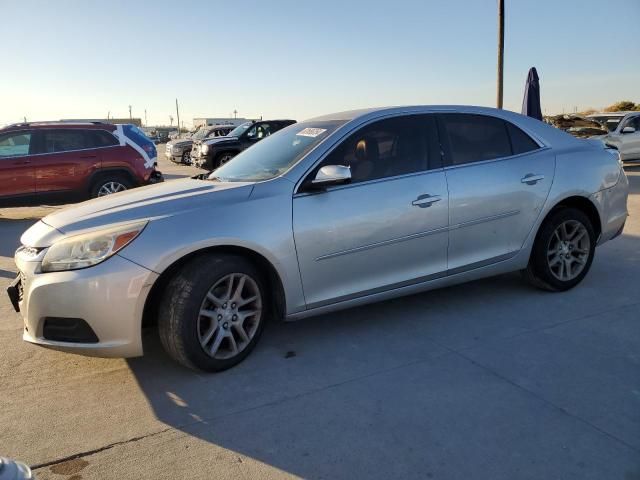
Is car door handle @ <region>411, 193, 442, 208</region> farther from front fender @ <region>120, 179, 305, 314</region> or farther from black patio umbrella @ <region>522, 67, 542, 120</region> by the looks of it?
black patio umbrella @ <region>522, 67, 542, 120</region>

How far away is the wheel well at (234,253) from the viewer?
3.23m

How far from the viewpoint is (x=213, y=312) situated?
129 inches

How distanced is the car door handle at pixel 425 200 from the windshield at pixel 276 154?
0.79 metres

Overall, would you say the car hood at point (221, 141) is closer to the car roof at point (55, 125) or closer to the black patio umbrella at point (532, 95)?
the car roof at point (55, 125)

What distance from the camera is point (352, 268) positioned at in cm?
365

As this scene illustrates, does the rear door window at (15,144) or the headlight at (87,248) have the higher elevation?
the rear door window at (15,144)

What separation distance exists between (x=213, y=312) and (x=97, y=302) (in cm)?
67

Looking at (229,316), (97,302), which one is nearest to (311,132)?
(229,316)

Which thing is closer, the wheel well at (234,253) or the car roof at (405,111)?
the wheel well at (234,253)

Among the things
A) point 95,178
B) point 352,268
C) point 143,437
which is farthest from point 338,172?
point 95,178

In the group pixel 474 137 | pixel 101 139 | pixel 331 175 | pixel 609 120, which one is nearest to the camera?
pixel 331 175

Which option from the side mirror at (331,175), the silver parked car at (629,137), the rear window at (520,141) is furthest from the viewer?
the silver parked car at (629,137)

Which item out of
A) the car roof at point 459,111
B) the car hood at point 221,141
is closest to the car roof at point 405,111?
the car roof at point 459,111

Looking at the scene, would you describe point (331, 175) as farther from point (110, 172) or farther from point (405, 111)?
point (110, 172)
